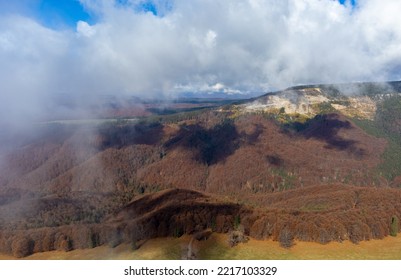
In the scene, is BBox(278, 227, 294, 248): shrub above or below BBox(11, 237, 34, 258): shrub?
above

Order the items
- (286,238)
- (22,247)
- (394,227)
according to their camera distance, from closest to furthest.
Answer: (286,238) < (394,227) < (22,247)

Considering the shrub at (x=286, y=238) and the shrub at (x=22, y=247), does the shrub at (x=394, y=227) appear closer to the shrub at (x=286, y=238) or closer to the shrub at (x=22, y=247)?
the shrub at (x=286, y=238)

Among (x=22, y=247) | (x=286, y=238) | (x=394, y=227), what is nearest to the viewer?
(x=286, y=238)

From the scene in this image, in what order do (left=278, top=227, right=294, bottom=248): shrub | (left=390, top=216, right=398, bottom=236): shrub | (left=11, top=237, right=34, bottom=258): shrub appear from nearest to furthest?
1. (left=278, top=227, right=294, bottom=248): shrub
2. (left=390, top=216, right=398, bottom=236): shrub
3. (left=11, top=237, right=34, bottom=258): shrub

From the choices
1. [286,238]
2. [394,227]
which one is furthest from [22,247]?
[394,227]

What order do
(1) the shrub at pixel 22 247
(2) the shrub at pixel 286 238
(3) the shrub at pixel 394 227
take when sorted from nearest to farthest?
(2) the shrub at pixel 286 238 → (3) the shrub at pixel 394 227 → (1) the shrub at pixel 22 247

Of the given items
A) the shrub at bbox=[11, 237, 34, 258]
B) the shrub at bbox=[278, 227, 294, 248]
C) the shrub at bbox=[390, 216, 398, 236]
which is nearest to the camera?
the shrub at bbox=[278, 227, 294, 248]

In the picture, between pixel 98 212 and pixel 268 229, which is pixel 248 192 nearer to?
pixel 98 212

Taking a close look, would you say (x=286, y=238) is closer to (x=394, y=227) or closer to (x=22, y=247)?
(x=394, y=227)

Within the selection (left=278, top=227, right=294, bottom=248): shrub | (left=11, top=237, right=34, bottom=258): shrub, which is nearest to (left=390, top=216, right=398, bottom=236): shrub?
(left=278, top=227, right=294, bottom=248): shrub

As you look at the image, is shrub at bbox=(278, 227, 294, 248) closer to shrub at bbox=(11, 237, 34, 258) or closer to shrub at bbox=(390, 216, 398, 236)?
shrub at bbox=(390, 216, 398, 236)

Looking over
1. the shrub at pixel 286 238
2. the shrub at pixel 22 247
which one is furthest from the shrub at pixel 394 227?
Answer: the shrub at pixel 22 247

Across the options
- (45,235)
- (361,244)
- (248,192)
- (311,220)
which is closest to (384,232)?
(361,244)

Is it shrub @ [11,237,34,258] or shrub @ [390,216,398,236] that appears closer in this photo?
shrub @ [390,216,398,236]
